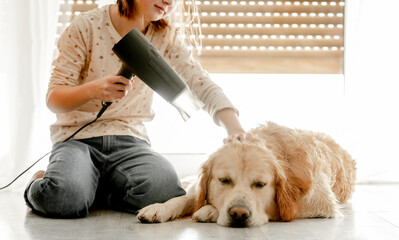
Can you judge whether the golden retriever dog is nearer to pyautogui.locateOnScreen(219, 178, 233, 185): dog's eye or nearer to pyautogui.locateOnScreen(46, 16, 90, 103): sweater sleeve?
pyautogui.locateOnScreen(219, 178, 233, 185): dog's eye

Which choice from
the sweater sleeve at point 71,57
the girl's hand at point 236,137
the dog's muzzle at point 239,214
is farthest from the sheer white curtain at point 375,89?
the sweater sleeve at point 71,57

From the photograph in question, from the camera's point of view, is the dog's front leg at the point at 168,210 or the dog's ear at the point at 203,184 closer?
the dog's front leg at the point at 168,210

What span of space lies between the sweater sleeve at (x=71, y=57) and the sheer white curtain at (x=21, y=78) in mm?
841

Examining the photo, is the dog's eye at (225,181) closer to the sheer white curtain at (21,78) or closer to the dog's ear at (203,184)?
the dog's ear at (203,184)

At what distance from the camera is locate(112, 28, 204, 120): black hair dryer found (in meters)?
1.82

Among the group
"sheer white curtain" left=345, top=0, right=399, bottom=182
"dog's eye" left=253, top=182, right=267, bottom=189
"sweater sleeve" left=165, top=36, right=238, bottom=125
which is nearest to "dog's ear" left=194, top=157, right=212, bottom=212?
"dog's eye" left=253, top=182, right=267, bottom=189

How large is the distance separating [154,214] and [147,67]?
1.89ft

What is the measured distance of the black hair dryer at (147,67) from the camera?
71.8 inches

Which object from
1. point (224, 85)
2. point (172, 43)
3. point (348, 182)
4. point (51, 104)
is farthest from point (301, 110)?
point (51, 104)

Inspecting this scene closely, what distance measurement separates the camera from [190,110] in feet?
6.52

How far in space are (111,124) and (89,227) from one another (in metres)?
0.67

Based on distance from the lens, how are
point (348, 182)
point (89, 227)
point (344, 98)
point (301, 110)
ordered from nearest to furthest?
1. point (89, 227)
2. point (348, 182)
3. point (344, 98)
4. point (301, 110)

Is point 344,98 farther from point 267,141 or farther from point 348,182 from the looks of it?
point 267,141

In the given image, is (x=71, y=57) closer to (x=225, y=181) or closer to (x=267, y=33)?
(x=225, y=181)
